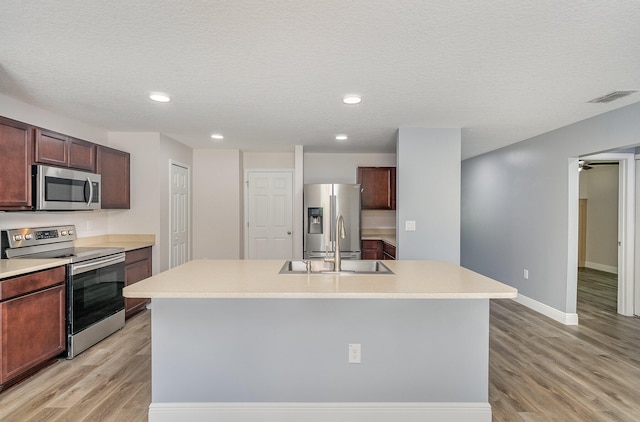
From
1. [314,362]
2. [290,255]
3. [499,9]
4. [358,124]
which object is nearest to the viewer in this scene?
[499,9]

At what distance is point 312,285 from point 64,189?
270cm

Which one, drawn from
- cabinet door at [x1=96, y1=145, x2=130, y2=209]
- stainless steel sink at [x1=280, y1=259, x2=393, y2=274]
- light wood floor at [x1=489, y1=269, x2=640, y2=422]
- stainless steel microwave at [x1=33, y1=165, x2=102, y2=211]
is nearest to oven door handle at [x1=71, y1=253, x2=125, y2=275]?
stainless steel microwave at [x1=33, y1=165, x2=102, y2=211]

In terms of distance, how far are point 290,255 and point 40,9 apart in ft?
14.8

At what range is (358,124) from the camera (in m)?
3.81

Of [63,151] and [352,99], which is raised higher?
[352,99]

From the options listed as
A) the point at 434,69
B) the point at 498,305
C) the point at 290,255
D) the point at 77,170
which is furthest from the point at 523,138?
the point at 77,170

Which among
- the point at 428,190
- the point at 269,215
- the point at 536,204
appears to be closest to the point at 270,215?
the point at 269,215

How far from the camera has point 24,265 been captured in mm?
2533

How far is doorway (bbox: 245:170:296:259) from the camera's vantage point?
5781 millimetres

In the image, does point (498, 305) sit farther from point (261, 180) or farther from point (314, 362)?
point (261, 180)

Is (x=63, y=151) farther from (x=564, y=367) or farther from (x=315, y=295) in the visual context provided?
(x=564, y=367)

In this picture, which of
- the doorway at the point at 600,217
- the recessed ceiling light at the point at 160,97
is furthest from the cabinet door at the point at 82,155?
the doorway at the point at 600,217

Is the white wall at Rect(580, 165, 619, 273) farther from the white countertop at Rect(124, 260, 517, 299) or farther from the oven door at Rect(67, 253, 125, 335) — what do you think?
the oven door at Rect(67, 253, 125, 335)

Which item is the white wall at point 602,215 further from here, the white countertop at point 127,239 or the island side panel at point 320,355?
the white countertop at point 127,239
